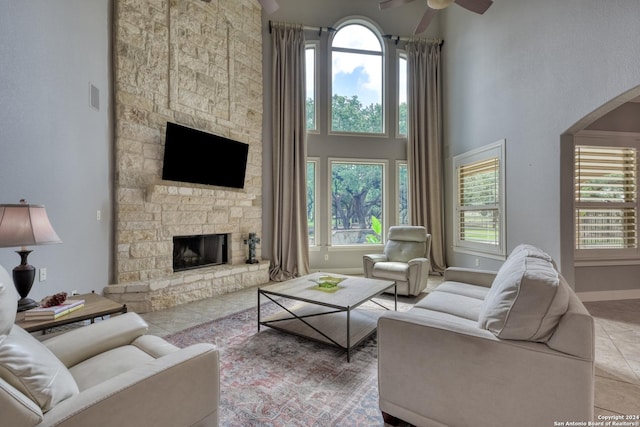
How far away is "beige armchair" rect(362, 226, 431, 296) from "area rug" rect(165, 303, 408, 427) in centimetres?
132

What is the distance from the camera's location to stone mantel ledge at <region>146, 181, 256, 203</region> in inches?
143

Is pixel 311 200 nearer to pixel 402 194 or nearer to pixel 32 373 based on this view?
pixel 402 194

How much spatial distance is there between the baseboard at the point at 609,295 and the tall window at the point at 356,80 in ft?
12.9

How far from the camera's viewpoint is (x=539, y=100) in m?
3.56

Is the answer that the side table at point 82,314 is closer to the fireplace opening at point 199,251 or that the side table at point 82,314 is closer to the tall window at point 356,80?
the fireplace opening at point 199,251

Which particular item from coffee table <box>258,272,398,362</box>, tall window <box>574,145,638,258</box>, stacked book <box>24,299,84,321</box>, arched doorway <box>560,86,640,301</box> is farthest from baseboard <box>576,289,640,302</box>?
stacked book <box>24,299,84,321</box>

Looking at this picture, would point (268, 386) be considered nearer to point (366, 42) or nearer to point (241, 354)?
point (241, 354)

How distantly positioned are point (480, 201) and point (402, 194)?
140 centimetres

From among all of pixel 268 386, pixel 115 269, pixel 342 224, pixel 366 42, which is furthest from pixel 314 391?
pixel 366 42

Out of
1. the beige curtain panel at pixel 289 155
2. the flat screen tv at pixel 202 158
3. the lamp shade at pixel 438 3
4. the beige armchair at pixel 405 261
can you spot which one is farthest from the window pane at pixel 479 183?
the flat screen tv at pixel 202 158

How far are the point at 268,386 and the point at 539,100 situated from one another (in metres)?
4.17

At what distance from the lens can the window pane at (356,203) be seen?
219 inches

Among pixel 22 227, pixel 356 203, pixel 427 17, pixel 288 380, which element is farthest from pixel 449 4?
pixel 22 227

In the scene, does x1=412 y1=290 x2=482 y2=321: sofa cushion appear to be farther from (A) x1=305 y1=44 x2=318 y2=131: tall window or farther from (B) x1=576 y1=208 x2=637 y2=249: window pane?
(A) x1=305 y1=44 x2=318 y2=131: tall window
